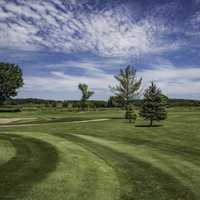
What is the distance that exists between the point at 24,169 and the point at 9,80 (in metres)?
69.4

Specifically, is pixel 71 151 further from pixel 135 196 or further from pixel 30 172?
pixel 135 196

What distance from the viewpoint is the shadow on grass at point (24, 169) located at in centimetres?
912

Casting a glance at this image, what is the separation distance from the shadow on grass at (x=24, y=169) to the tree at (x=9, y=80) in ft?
206

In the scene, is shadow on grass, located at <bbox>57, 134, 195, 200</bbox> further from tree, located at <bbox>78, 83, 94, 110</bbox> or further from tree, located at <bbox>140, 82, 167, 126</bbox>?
tree, located at <bbox>78, 83, 94, 110</bbox>

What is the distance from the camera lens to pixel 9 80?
7638 centimetres

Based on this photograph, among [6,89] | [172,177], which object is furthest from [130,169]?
[6,89]

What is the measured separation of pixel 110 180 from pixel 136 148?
26.0 ft

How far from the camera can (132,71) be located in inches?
1977

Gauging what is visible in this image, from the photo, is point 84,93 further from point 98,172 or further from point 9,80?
point 98,172

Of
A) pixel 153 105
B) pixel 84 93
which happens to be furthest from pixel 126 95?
pixel 84 93

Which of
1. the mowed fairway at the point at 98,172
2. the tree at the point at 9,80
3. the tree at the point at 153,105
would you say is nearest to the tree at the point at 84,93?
the tree at the point at 9,80

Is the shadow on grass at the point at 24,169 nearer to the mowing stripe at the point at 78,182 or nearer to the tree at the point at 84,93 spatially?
the mowing stripe at the point at 78,182

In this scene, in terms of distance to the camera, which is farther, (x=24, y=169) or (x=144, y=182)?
(x=24, y=169)

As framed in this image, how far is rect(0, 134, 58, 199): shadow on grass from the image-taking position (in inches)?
359
